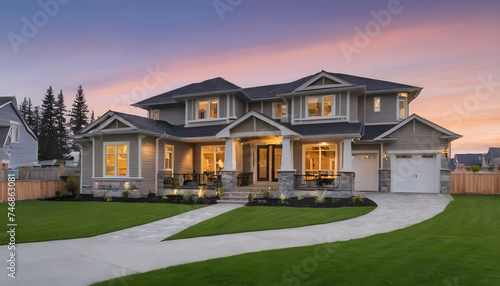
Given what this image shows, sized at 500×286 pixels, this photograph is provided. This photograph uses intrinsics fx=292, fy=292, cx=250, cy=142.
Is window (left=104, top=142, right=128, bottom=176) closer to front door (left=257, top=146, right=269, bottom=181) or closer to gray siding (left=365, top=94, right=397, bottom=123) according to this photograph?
front door (left=257, top=146, right=269, bottom=181)

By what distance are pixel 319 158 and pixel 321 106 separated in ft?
10.4

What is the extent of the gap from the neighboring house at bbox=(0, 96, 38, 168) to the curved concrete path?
24501mm

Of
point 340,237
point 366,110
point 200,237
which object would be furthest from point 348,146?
point 200,237

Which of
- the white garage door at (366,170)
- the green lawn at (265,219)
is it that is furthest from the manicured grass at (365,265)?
the white garage door at (366,170)

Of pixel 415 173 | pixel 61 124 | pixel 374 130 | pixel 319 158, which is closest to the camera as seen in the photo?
pixel 415 173

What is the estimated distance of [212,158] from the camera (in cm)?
1983

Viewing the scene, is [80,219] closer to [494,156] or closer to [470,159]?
[494,156]

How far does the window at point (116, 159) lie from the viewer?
16891mm

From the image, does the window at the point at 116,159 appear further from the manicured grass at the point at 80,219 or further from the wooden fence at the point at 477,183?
the wooden fence at the point at 477,183

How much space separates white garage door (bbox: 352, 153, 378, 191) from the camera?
18.4 m

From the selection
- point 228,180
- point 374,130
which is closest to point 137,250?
point 228,180

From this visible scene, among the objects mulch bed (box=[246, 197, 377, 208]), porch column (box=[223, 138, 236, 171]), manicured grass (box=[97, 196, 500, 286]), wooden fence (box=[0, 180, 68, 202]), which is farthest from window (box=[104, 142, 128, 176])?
manicured grass (box=[97, 196, 500, 286])

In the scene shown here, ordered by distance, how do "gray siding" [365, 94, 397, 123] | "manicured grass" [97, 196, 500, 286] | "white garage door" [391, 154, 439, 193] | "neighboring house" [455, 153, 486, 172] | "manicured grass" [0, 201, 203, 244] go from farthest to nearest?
"neighboring house" [455, 153, 486, 172], "gray siding" [365, 94, 397, 123], "white garage door" [391, 154, 439, 193], "manicured grass" [0, 201, 203, 244], "manicured grass" [97, 196, 500, 286]

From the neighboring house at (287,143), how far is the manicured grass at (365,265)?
27.8ft
